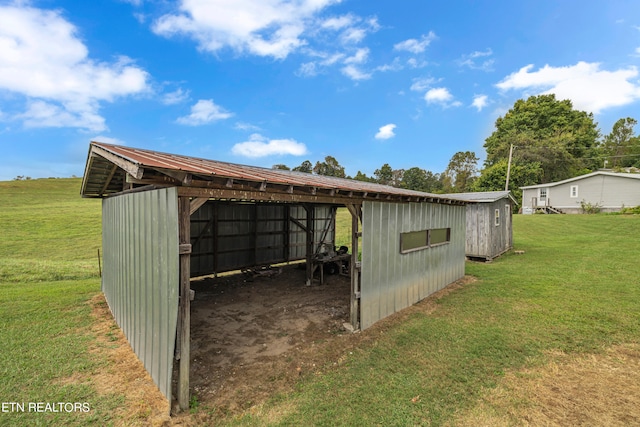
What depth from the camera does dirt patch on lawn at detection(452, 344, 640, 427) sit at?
9.86 feet

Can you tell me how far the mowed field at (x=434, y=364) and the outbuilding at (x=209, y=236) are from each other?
551 mm

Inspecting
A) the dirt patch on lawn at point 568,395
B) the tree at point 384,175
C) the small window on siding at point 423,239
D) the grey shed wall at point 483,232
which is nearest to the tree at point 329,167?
the tree at point 384,175

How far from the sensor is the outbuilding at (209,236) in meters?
3.23

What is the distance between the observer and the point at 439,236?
7.93 metres

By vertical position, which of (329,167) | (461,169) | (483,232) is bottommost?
(483,232)

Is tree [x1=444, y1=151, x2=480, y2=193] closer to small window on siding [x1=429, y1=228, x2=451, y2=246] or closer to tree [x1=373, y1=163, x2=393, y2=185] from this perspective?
tree [x1=373, y1=163, x2=393, y2=185]

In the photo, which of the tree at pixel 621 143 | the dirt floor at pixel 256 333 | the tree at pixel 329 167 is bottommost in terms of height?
the dirt floor at pixel 256 333

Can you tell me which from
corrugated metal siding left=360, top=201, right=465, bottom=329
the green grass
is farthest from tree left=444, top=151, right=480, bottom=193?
the green grass

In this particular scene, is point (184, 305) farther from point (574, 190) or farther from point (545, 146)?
point (545, 146)

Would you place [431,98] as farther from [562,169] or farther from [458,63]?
[562,169]

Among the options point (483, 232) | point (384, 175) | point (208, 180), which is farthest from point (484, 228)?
point (384, 175)

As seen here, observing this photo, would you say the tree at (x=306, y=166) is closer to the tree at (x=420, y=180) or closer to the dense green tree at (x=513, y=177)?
the tree at (x=420, y=180)

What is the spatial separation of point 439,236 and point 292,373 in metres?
5.66

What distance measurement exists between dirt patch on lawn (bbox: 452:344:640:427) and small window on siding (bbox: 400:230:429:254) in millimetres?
3035
